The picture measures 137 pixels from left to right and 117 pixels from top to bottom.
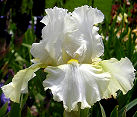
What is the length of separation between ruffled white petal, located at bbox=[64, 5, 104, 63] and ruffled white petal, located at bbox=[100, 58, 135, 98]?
7 cm

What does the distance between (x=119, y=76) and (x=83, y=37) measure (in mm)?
140

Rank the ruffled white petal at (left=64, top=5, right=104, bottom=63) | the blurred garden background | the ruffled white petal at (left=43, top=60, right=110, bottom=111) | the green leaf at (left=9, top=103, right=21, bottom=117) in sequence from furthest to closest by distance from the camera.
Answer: the green leaf at (left=9, top=103, right=21, bottom=117)
the blurred garden background
the ruffled white petal at (left=64, top=5, right=104, bottom=63)
the ruffled white petal at (left=43, top=60, right=110, bottom=111)

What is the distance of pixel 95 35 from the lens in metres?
0.77

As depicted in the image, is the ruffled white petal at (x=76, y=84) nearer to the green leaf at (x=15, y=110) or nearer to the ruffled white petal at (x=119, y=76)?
the ruffled white petal at (x=119, y=76)

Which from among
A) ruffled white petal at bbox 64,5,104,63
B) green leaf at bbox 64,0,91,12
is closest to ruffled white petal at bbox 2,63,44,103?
ruffled white petal at bbox 64,5,104,63

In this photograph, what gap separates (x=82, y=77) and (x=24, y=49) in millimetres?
1813

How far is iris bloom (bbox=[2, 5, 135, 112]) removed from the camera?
642 mm

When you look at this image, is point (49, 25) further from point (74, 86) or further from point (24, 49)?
point (24, 49)

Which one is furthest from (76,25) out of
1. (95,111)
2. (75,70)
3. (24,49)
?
(24,49)

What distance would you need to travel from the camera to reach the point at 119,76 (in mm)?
699

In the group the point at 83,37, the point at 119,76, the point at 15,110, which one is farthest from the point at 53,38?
the point at 15,110

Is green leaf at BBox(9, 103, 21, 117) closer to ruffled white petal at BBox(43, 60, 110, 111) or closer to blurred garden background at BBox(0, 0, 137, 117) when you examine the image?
blurred garden background at BBox(0, 0, 137, 117)

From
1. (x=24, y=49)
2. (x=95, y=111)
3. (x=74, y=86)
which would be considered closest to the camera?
(x=74, y=86)

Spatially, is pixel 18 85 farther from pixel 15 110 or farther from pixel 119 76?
pixel 15 110
